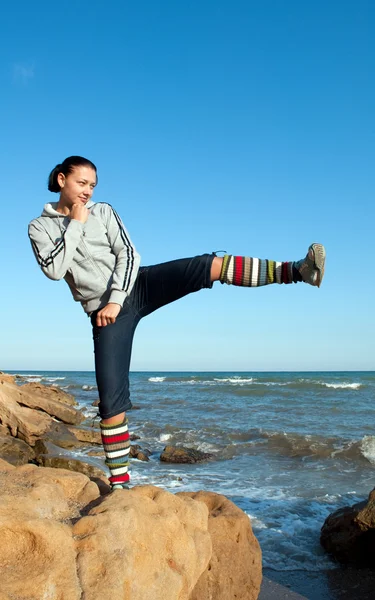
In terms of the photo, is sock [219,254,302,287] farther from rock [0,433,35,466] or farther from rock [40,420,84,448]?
rock [40,420,84,448]

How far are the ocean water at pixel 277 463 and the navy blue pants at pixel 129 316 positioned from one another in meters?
2.64

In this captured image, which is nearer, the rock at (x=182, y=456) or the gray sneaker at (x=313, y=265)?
the gray sneaker at (x=313, y=265)

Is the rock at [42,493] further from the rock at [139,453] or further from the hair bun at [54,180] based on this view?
the rock at [139,453]

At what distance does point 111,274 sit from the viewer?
3.73m

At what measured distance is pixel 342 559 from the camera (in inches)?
199

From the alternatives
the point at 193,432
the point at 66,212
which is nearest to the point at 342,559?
the point at 66,212

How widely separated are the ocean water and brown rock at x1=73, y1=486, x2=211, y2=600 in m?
2.68

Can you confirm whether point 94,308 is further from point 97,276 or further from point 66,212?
point 66,212

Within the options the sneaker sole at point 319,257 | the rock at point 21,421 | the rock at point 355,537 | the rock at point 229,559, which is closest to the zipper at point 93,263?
the sneaker sole at point 319,257

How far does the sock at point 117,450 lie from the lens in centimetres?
354

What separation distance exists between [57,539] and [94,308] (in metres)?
1.76

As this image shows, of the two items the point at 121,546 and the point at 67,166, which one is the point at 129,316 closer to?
the point at 67,166

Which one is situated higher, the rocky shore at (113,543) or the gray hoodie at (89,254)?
the gray hoodie at (89,254)

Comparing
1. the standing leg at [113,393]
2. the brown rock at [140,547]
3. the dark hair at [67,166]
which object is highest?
the dark hair at [67,166]
